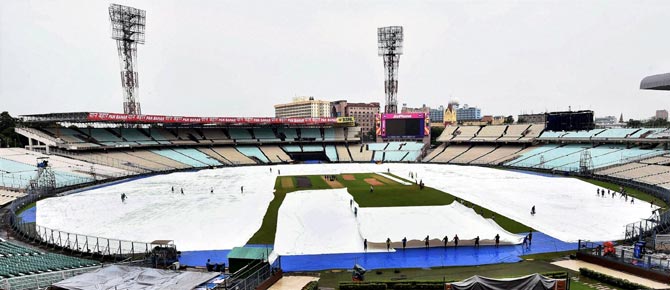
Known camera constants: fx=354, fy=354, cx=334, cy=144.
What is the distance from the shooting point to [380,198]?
3316 centimetres

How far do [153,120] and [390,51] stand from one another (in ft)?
170

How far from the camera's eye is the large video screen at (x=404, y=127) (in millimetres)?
77875

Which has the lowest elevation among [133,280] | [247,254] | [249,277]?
[249,277]

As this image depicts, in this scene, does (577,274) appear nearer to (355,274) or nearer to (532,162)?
(355,274)

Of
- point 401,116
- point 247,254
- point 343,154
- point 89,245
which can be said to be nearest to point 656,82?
point 247,254

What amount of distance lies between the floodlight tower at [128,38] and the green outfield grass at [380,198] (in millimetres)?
39578

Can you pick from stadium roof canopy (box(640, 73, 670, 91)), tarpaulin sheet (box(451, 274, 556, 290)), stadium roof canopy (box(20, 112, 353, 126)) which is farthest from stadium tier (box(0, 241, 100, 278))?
stadium roof canopy (box(20, 112, 353, 126))

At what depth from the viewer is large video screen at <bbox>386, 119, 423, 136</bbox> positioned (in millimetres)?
77875

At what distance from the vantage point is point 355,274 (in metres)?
14.6

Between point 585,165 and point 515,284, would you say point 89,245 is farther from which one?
point 585,165

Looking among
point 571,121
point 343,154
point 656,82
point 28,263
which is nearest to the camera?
point 28,263

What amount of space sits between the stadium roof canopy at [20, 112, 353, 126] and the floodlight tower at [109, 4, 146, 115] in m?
8.15

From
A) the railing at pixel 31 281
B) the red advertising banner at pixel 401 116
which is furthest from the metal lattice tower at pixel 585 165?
the railing at pixel 31 281

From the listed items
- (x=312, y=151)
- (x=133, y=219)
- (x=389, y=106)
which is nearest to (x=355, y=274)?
(x=133, y=219)
